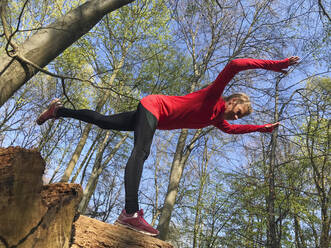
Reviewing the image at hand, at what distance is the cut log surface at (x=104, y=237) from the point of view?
1600 millimetres

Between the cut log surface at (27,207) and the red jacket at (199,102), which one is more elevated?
the red jacket at (199,102)

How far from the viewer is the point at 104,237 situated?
1.65 metres

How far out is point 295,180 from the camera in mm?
7805

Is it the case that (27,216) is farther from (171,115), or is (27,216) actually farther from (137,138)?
(171,115)

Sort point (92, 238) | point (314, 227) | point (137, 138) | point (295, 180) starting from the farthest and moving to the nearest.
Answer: point (314, 227)
point (295, 180)
point (137, 138)
point (92, 238)

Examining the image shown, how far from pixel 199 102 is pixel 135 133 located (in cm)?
68

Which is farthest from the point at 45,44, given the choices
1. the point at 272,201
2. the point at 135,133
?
the point at 272,201

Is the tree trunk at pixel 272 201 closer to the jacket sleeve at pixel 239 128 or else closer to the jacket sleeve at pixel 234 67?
the jacket sleeve at pixel 239 128

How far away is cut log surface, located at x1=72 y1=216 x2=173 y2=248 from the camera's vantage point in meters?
1.60

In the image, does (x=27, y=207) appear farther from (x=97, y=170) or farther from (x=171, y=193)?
(x=97, y=170)

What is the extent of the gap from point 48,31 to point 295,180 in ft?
26.1

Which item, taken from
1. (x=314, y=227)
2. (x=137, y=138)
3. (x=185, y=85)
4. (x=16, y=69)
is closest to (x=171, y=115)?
(x=137, y=138)

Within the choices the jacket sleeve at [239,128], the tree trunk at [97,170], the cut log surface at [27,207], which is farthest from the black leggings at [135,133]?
the tree trunk at [97,170]

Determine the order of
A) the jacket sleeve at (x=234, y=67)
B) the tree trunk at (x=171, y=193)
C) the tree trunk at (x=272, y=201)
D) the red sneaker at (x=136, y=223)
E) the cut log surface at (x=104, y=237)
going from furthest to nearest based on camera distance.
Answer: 1. the tree trunk at (x=171, y=193)
2. the tree trunk at (x=272, y=201)
3. the jacket sleeve at (x=234, y=67)
4. the red sneaker at (x=136, y=223)
5. the cut log surface at (x=104, y=237)
